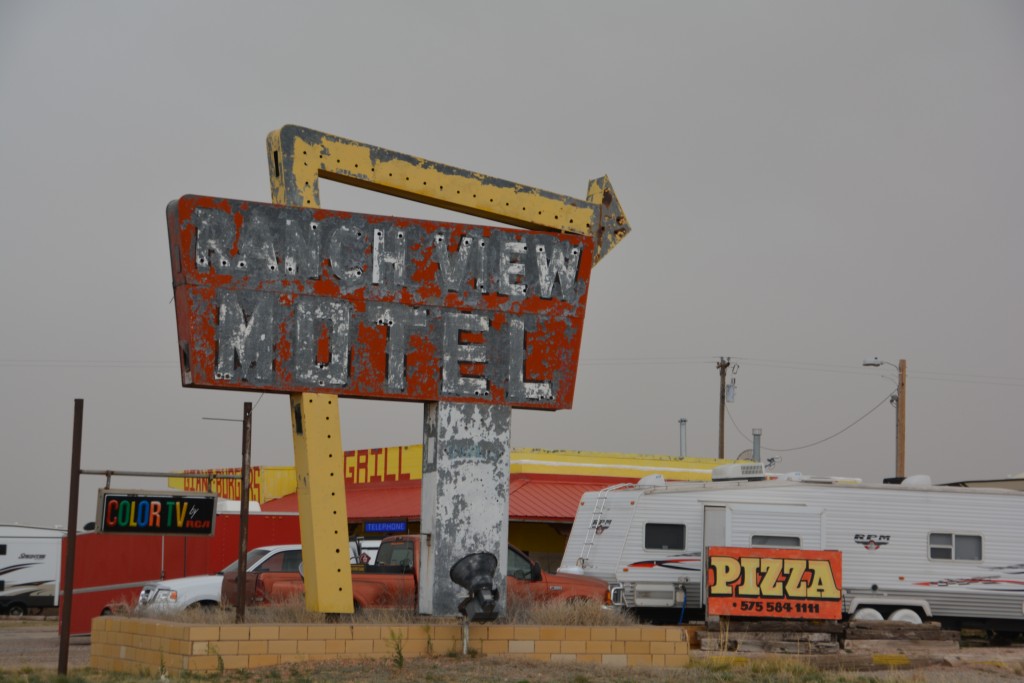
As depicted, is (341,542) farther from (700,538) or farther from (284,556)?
(700,538)

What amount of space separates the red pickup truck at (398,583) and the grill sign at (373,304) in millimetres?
3380

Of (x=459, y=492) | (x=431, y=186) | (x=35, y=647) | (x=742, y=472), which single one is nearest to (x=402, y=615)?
(x=459, y=492)

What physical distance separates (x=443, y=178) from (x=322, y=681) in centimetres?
626

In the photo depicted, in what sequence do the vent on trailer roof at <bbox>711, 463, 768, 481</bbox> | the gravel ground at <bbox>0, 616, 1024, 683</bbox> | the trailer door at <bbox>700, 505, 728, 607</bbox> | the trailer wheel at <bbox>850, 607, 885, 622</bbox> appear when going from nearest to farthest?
the gravel ground at <bbox>0, 616, 1024, 683</bbox> → the trailer wheel at <bbox>850, 607, 885, 622</bbox> → the trailer door at <bbox>700, 505, 728, 607</bbox> → the vent on trailer roof at <bbox>711, 463, 768, 481</bbox>

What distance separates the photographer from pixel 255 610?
1470 cm

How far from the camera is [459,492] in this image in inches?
571

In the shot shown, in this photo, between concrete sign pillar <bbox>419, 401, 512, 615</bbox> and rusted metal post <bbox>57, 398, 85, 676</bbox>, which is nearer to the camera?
rusted metal post <bbox>57, 398, 85, 676</bbox>

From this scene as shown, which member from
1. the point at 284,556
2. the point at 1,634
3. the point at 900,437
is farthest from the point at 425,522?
the point at 900,437

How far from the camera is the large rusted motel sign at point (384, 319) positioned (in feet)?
45.4

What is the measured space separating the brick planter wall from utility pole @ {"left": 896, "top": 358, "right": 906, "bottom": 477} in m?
23.9

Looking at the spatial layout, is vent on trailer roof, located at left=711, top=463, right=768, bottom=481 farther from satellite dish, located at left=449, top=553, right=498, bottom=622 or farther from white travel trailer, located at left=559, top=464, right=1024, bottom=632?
satellite dish, located at left=449, top=553, right=498, bottom=622

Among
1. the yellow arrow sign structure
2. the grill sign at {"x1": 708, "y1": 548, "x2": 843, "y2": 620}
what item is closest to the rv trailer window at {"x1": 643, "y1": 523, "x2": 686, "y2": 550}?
the grill sign at {"x1": 708, "y1": 548, "x2": 843, "y2": 620}

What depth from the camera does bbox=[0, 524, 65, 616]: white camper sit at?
38.1 meters

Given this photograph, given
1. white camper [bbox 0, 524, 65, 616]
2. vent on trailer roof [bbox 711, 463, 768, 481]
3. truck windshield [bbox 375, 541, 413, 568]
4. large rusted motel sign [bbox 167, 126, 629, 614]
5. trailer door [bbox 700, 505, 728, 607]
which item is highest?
large rusted motel sign [bbox 167, 126, 629, 614]
